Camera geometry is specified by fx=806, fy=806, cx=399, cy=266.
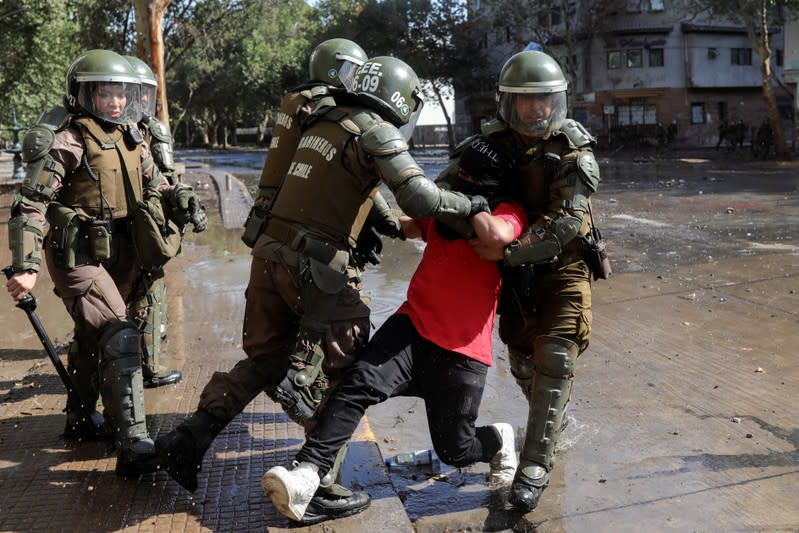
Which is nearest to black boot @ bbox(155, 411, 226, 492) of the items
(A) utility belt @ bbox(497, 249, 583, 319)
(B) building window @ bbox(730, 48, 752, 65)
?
(A) utility belt @ bbox(497, 249, 583, 319)

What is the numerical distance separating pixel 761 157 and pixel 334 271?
27.0 m

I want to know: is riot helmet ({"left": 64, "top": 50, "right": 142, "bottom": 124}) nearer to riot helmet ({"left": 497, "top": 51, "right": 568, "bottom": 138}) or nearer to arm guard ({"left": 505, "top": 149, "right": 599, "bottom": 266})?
riot helmet ({"left": 497, "top": 51, "right": 568, "bottom": 138})

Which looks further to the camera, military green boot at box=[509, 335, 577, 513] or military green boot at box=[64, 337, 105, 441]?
military green boot at box=[64, 337, 105, 441]

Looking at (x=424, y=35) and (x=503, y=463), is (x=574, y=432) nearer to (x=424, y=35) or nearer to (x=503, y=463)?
(x=503, y=463)

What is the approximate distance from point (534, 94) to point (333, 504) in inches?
71.5

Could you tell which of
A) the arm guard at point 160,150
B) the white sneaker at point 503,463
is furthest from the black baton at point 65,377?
the white sneaker at point 503,463

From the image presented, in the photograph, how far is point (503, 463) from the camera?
3.51 metres

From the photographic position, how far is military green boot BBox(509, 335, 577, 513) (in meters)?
3.28

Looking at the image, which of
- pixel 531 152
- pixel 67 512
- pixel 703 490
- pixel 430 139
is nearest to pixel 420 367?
pixel 531 152

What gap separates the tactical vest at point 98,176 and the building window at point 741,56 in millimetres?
42041

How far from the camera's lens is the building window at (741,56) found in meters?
40.8

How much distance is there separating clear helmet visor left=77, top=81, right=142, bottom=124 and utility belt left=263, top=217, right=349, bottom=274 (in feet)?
3.95

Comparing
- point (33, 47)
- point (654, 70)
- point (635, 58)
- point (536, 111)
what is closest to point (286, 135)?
point (536, 111)

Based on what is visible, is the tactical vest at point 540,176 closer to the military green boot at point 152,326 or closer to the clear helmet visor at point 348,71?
the clear helmet visor at point 348,71
